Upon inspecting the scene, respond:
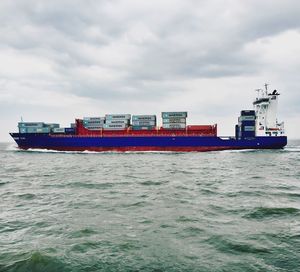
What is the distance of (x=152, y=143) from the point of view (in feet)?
174

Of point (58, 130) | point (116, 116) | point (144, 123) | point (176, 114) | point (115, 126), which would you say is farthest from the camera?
point (116, 116)

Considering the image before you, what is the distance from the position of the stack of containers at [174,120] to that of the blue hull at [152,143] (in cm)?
350

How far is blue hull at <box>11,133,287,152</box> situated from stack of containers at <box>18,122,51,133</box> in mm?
2068

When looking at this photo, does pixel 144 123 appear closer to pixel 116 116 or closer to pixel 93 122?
pixel 116 116

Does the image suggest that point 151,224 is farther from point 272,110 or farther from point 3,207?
point 272,110

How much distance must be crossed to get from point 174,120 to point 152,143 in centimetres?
787

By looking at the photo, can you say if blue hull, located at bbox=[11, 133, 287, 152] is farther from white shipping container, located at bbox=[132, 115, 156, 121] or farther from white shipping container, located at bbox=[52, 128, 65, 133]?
white shipping container, located at bbox=[132, 115, 156, 121]

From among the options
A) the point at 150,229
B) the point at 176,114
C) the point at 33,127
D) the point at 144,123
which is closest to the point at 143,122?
the point at 144,123

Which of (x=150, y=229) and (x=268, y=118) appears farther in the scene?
(x=268, y=118)

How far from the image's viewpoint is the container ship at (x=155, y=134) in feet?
172

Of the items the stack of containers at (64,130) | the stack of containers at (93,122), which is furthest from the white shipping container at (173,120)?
the stack of containers at (64,130)

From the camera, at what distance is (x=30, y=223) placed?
396 inches

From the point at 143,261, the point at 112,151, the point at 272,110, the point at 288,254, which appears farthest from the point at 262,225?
the point at 272,110

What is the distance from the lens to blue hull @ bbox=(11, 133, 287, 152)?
171 ft
